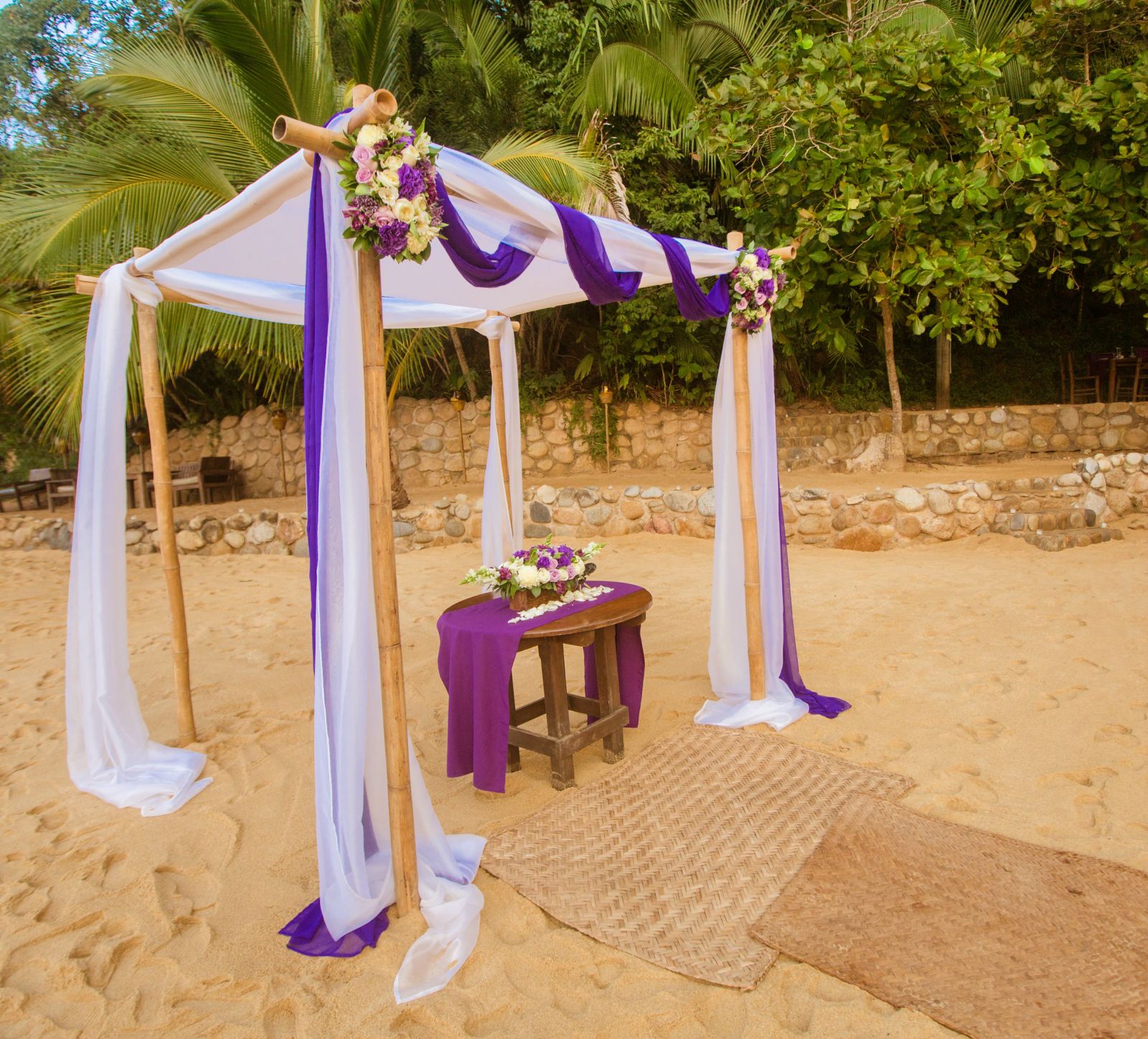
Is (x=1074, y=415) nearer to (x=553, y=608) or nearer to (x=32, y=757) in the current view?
(x=553, y=608)

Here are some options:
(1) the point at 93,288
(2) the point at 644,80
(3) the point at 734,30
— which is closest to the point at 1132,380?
(3) the point at 734,30

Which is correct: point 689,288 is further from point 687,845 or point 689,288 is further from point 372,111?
point 687,845

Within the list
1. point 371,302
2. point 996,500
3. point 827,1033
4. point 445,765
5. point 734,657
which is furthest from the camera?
point 996,500

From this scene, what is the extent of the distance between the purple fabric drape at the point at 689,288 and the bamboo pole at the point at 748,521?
0.53ft

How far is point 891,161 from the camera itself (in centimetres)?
759

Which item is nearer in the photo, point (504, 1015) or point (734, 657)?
point (504, 1015)

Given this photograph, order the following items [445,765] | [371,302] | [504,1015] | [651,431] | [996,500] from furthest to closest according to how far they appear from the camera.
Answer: [651,431] → [996,500] → [445,765] → [371,302] → [504,1015]

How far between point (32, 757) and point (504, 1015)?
9.66 feet

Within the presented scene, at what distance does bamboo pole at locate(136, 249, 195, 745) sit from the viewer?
3.66 metres

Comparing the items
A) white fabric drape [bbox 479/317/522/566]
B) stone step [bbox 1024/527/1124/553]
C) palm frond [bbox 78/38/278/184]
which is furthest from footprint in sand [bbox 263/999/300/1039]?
stone step [bbox 1024/527/1124/553]

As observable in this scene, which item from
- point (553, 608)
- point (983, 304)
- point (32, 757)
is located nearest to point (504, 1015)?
point (553, 608)

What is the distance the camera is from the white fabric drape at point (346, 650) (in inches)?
89.5

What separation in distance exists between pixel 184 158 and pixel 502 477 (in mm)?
3555

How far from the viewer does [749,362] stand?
13.0 ft
